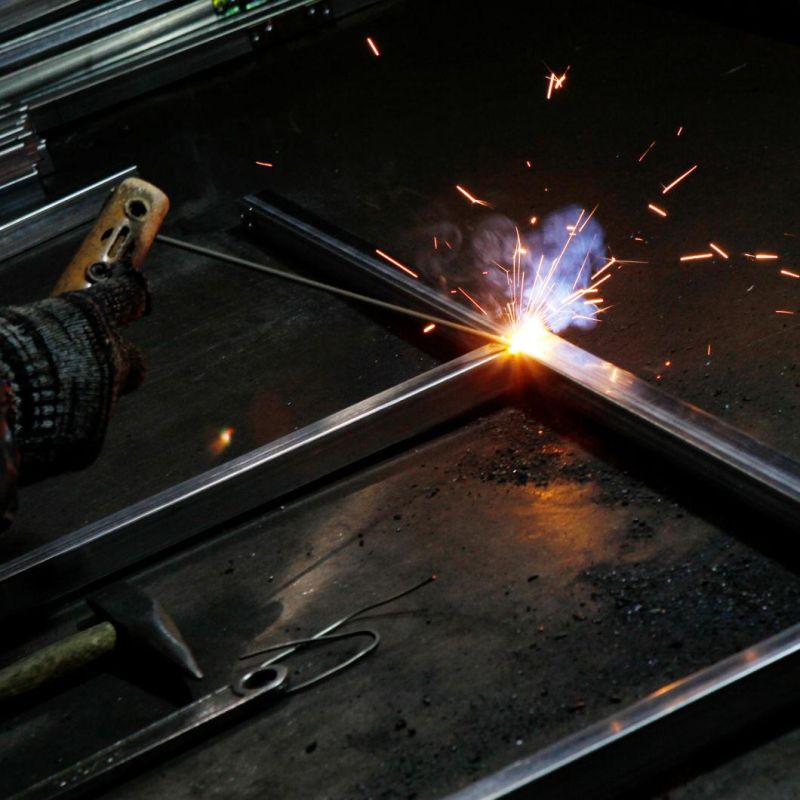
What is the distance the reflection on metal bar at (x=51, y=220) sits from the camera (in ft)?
14.9

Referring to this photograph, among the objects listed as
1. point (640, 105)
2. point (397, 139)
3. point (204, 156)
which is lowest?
point (640, 105)

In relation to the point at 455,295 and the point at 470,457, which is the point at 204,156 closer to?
Answer: the point at 455,295

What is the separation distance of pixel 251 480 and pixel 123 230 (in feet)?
1.94

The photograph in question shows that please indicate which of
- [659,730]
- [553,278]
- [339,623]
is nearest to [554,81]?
[553,278]

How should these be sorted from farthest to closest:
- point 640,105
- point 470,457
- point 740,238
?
point 640,105, point 740,238, point 470,457

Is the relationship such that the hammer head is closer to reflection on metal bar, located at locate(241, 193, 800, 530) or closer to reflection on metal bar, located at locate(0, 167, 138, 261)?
reflection on metal bar, located at locate(241, 193, 800, 530)

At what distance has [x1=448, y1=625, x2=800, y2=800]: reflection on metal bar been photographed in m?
2.05

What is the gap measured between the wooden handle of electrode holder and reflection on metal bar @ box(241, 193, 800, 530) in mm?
817

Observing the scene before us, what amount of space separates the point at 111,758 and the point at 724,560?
3.82ft

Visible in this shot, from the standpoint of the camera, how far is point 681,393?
10.2 ft

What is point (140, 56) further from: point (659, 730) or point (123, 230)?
point (659, 730)

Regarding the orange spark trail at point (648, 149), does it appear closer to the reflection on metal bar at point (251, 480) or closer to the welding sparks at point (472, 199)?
the welding sparks at point (472, 199)

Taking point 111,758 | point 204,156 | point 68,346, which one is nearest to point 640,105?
point 204,156

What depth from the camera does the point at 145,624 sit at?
99.1 inches
